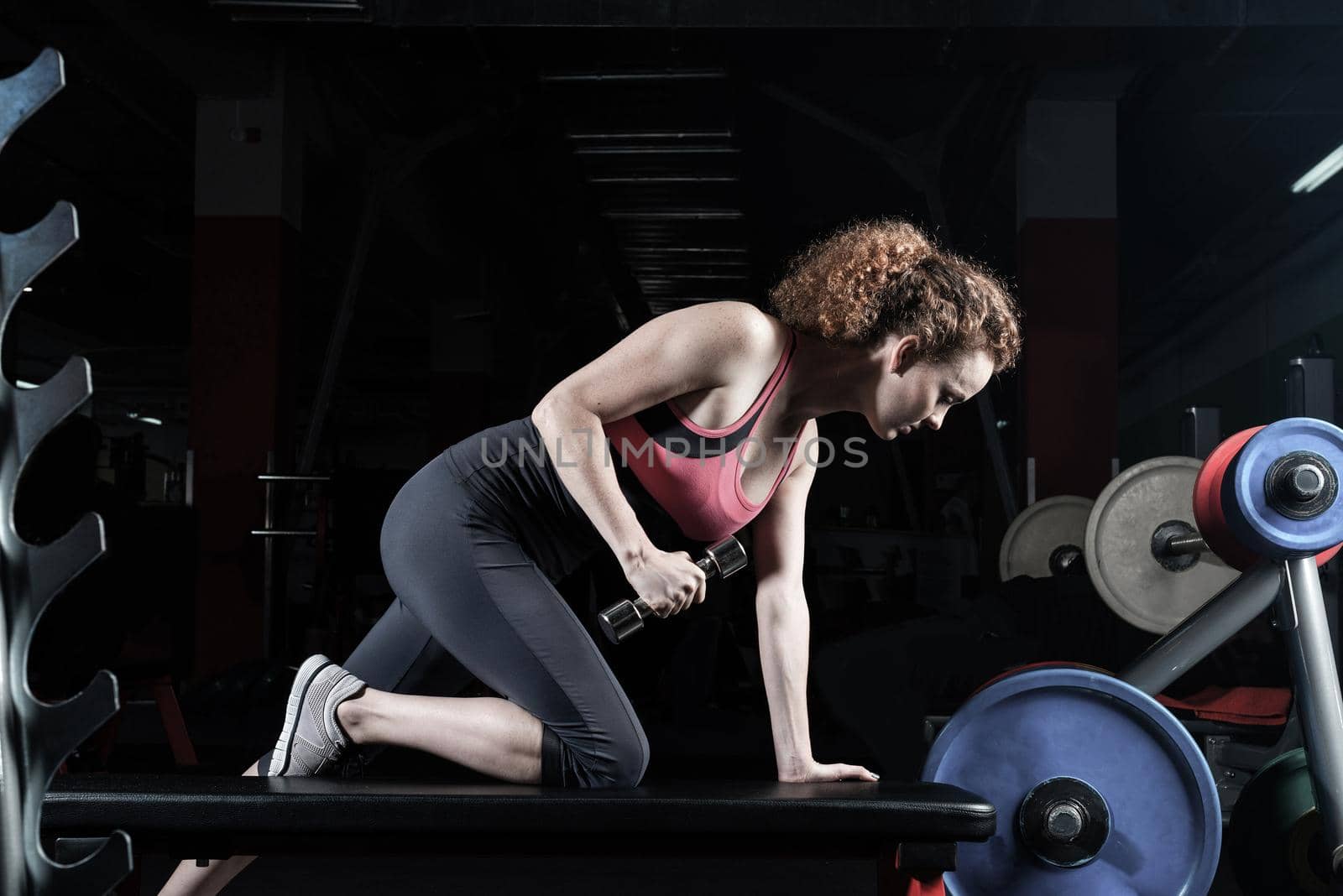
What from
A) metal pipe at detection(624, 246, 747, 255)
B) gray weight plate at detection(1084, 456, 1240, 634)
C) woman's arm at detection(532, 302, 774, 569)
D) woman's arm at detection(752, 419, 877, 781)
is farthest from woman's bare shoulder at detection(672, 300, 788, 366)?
metal pipe at detection(624, 246, 747, 255)

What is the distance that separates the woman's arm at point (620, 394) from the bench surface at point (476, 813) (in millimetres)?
308

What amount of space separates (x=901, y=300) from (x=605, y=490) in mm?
507

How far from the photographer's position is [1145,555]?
3033mm

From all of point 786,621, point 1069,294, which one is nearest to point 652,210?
point 1069,294

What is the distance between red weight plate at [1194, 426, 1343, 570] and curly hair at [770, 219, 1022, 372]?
0.71 meters

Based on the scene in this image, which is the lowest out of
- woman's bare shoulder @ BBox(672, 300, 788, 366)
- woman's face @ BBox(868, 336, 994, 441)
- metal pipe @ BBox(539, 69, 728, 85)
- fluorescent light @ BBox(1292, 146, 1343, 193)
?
woman's face @ BBox(868, 336, 994, 441)

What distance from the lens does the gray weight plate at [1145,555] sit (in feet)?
9.79

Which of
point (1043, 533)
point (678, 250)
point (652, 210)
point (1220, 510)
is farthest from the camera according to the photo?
point (678, 250)

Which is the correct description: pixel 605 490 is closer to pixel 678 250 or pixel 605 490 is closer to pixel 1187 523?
pixel 1187 523

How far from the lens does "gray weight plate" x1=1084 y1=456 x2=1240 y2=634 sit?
298 cm

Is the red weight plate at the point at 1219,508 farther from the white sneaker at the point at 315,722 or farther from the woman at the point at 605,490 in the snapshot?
the white sneaker at the point at 315,722

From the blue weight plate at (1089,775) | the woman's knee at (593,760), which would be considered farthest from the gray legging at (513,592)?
the blue weight plate at (1089,775)

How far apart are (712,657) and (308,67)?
3.74 m

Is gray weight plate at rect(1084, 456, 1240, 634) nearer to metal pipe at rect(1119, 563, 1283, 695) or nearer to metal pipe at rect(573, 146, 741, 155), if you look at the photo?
metal pipe at rect(1119, 563, 1283, 695)
